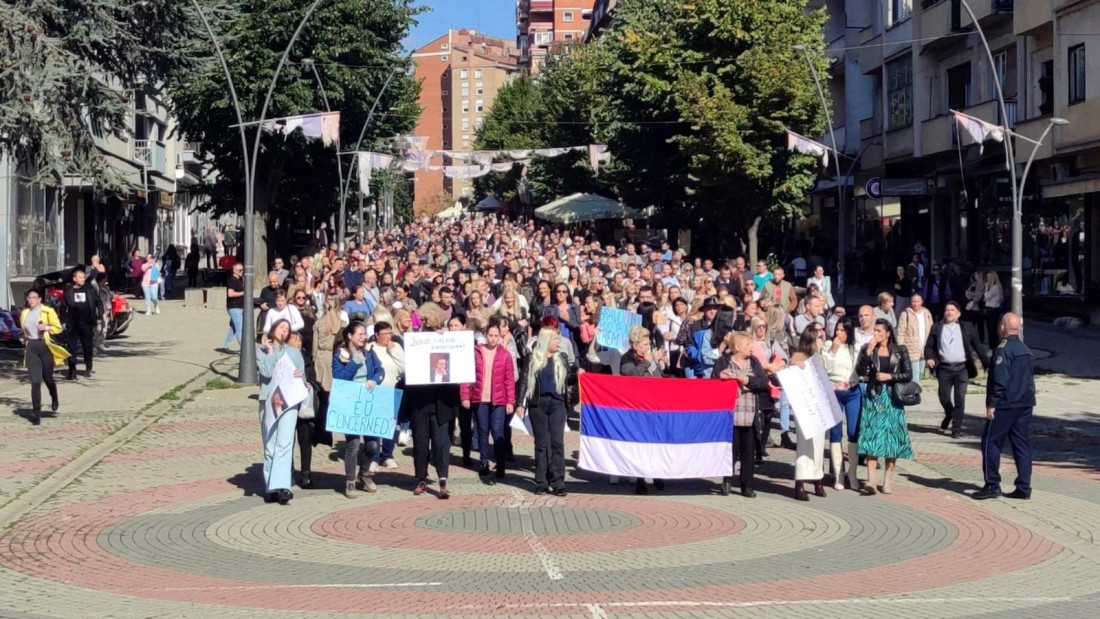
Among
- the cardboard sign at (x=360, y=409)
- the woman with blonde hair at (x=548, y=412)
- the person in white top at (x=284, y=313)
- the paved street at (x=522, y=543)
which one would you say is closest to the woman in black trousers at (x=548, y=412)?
the woman with blonde hair at (x=548, y=412)

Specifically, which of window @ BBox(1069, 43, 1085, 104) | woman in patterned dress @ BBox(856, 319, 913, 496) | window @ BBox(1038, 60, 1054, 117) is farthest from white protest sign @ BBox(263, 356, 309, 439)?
window @ BBox(1038, 60, 1054, 117)

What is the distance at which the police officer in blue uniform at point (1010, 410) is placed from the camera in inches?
528

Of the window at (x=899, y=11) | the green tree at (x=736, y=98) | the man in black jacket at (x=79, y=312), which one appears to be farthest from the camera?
the window at (x=899, y=11)

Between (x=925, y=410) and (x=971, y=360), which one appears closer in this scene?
(x=971, y=360)

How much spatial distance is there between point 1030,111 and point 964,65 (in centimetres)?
557

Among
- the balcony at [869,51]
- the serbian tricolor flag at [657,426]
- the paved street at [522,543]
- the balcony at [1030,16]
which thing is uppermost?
the balcony at [869,51]

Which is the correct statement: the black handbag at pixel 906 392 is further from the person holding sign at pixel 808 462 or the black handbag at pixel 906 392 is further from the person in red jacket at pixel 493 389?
the person in red jacket at pixel 493 389

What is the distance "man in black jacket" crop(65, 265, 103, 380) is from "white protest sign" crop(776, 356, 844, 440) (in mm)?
14167

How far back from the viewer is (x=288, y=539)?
459 inches

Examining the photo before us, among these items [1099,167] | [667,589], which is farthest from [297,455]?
[1099,167]

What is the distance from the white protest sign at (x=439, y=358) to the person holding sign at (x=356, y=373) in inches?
17.7

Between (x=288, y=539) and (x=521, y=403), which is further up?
(x=521, y=403)

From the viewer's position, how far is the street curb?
1305 cm

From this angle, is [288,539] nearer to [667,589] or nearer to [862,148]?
[667,589]
